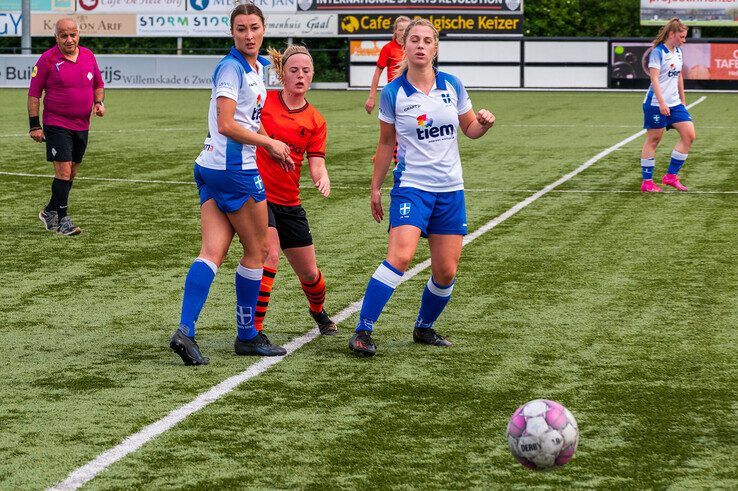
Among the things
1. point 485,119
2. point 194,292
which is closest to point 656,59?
point 485,119

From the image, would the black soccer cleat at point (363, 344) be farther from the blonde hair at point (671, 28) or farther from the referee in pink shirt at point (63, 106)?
the blonde hair at point (671, 28)

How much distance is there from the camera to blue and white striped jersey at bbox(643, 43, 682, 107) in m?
15.4

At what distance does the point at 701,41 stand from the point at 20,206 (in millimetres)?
29313

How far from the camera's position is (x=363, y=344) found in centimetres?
756

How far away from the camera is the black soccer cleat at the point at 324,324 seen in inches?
327

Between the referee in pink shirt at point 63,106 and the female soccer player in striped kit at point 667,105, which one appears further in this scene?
the female soccer player in striped kit at point 667,105

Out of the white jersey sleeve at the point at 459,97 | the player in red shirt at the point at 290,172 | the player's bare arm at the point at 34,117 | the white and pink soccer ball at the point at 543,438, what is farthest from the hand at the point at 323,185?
the player's bare arm at the point at 34,117

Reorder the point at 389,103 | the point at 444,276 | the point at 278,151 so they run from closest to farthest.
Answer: the point at 278,151 < the point at 389,103 < the point at 444,276

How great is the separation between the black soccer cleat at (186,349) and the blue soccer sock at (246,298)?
320 mm

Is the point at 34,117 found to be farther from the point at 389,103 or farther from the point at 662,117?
the point at 662,117

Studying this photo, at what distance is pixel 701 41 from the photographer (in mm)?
39531

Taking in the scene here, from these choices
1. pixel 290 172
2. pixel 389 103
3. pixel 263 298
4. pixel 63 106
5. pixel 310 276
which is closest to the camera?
pixel 389 103

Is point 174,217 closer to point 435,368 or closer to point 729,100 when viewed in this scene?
point 435,368

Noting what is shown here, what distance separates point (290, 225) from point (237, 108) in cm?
107
